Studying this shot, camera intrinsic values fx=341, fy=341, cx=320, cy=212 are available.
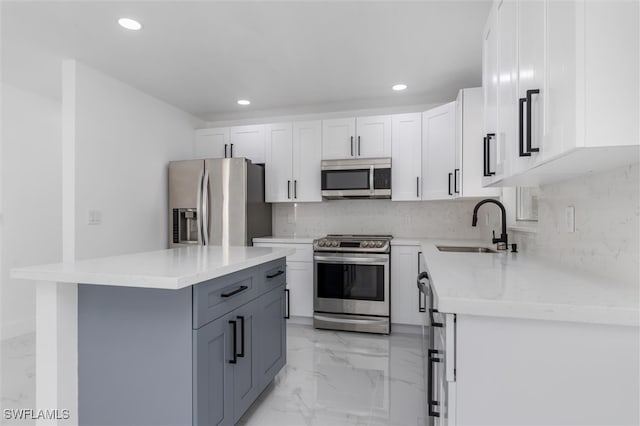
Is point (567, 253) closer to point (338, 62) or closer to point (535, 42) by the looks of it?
point (535, 42)

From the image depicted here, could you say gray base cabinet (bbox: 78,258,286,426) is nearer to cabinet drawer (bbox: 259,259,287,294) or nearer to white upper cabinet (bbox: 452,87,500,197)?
cabinet drawer (bbox: 259,259,287,294)

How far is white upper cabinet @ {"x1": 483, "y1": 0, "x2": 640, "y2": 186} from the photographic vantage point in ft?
2.69

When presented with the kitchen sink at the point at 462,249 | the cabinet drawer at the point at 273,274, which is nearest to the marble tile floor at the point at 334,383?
the cabinet drawer at the point at 273,274

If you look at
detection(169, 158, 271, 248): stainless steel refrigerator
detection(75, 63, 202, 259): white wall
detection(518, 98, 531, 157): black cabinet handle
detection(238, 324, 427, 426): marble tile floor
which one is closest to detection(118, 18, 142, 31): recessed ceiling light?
detection(75, 63, 202, 259): white wall

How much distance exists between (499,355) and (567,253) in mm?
952

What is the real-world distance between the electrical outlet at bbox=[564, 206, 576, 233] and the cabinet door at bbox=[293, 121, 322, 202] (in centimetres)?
251

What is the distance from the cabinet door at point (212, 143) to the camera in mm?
4141

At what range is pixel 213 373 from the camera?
157cm

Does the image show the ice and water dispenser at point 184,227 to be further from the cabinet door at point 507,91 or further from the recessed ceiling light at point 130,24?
the cabinet door at point 507,91

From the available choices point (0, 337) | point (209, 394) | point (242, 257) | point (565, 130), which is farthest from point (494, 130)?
point (0, 337)

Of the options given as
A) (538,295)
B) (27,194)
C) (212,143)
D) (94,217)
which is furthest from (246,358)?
(27,194)

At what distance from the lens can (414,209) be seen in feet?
12.8

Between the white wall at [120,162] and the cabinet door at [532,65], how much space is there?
3.14 meters

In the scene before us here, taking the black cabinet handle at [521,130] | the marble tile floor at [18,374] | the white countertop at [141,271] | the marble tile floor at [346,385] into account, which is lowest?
the marble tile floor at [346,385]
